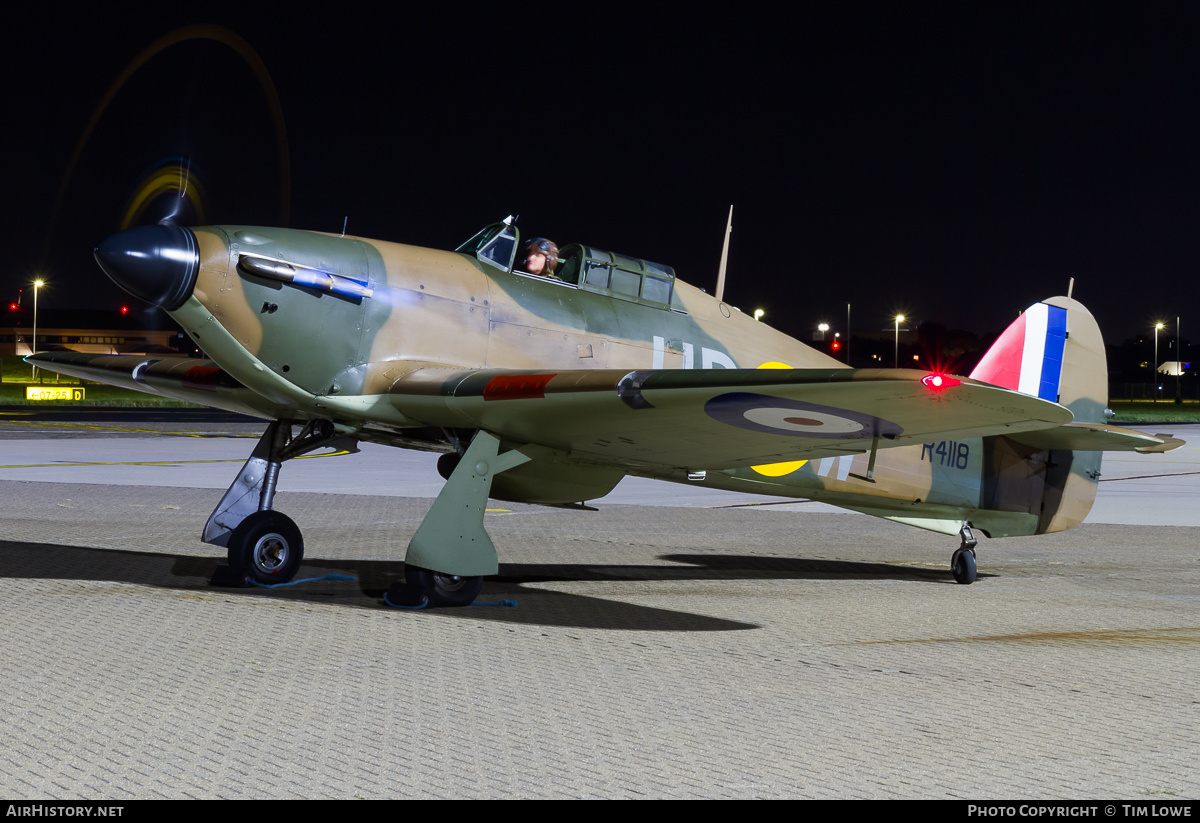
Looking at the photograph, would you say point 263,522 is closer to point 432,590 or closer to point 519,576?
point 432,590

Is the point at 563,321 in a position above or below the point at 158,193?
below

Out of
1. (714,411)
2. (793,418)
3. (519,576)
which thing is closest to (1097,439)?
(793,418)

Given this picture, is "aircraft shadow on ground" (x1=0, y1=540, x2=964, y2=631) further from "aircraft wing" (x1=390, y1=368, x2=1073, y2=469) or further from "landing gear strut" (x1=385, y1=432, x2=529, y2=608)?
"aircraft wing" (x1=390, y1=368, x2=1073, y2=469)

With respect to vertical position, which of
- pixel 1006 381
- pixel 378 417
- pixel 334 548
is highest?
pixel 1006 381

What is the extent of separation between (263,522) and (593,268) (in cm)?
299

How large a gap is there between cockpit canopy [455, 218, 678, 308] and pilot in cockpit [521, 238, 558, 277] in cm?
6

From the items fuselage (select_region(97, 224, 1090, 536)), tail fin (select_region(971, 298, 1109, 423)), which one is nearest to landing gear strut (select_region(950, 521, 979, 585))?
fuselage (select_region(97, 224, 1090, 536))

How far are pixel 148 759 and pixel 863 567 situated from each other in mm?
7369

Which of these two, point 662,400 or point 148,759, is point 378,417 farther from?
point 148,759

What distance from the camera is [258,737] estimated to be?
389 cm

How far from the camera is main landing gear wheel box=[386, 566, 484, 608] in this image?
696 centimetres
